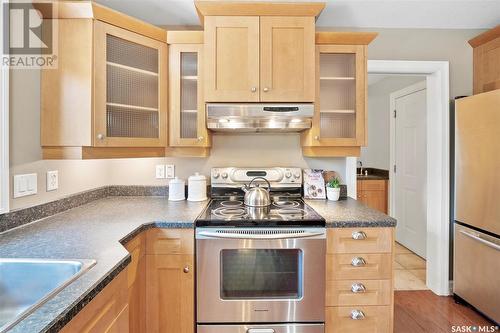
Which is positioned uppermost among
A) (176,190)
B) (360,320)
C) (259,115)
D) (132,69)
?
(132,69)

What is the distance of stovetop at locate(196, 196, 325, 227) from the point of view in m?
A: 1.60

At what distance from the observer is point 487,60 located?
2.35 metres

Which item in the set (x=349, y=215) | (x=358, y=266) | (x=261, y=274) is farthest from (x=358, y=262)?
(x=261, y=274)

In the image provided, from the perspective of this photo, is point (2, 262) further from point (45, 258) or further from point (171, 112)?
point (171, 112)

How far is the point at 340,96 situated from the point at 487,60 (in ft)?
4.51

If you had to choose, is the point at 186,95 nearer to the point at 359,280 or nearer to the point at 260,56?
the point at 260,56

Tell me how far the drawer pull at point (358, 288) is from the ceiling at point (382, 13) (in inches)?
77.5

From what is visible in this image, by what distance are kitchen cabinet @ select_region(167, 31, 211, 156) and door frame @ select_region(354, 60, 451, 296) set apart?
57.8 inches

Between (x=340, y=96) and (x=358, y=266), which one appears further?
(x=340, y=96)

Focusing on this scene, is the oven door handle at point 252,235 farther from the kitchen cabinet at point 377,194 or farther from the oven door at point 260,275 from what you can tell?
the kitchen cabinet at point 377,194

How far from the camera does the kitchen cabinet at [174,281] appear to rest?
160 centimetres

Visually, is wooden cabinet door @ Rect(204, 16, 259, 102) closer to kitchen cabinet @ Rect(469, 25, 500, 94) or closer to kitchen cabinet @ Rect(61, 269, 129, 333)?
kitchen cabinet @ Rect(61, 269, 129, 333)

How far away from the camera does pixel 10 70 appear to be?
142 centimetres

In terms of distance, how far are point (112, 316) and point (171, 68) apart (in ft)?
5.24
